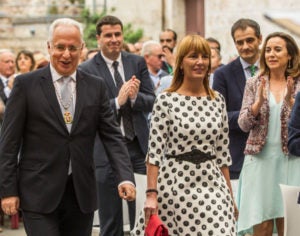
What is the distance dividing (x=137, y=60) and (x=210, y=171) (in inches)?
113

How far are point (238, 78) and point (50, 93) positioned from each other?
122 inches

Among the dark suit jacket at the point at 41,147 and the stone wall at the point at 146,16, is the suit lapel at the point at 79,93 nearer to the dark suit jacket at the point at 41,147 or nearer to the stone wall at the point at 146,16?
the dark suit jacket at the point at 41,147

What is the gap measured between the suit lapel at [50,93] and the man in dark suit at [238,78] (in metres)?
2.81

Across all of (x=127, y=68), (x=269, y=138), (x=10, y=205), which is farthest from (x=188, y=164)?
(x=127, y=68)

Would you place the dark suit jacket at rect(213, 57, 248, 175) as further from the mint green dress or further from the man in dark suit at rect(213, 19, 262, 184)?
the mint green dress

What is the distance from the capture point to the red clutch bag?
666cm

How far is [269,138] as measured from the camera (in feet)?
27.9

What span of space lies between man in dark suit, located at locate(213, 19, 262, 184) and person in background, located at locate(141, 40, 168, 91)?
3.50m

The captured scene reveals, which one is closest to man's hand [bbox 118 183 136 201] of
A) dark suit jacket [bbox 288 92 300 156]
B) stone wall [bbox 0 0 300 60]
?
dark suit jacket [bbox 288 92 300 156]

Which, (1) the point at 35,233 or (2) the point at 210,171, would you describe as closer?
(1) the point at 35,233

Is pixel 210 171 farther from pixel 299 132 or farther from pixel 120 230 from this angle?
pixel 120 230

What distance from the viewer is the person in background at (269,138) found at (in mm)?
8438

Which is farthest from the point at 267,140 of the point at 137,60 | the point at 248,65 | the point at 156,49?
the point at 156,49

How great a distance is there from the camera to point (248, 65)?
9523 mm
